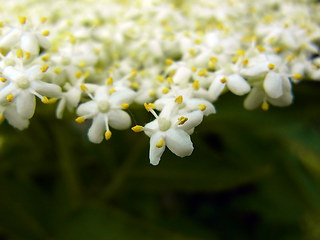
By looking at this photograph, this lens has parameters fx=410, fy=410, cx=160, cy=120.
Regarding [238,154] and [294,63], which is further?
[238,154]

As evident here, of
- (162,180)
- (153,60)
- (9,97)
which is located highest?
(9,97)

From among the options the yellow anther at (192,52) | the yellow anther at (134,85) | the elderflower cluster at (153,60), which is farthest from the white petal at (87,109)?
the yellow anther at (192,52)

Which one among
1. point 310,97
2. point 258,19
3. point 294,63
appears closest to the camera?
point 294,63

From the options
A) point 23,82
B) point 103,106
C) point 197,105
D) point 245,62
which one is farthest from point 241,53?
point 23,82

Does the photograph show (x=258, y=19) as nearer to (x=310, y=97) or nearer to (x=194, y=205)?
(x=310, y=97)

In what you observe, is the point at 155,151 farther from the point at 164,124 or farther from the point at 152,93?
the point at 152,93

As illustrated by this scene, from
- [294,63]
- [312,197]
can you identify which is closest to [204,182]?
[312,197]
